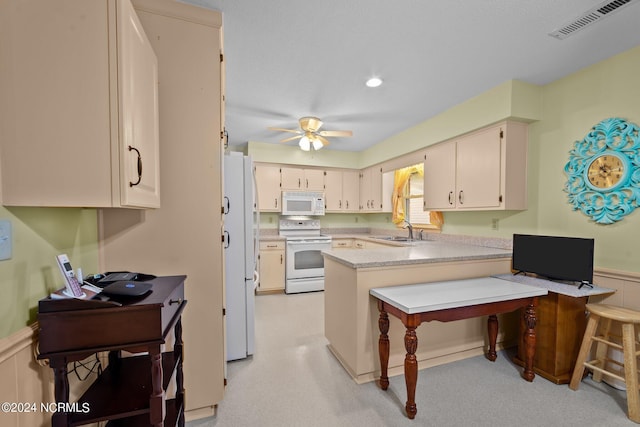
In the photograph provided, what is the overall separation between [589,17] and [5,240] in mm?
3147

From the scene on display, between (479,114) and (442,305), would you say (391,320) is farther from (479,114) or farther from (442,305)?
(479,114)

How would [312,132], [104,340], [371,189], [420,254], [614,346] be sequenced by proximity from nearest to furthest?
1. [104,340]
2. [614,346]
3. [420,254]
4. [312,132]
5. [371,189]

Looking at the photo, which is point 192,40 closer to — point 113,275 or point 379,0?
point 379,0

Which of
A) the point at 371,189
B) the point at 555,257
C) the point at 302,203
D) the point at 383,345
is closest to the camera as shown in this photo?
the point at 383,345

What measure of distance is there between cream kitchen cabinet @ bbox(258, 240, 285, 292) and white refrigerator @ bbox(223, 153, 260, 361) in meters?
1.87

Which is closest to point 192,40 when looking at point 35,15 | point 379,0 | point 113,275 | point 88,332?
point 35,15

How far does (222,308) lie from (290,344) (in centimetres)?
115

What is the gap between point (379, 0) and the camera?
1514mm

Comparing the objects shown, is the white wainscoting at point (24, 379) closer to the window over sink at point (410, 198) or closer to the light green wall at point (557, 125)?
the light green wall at point (557, 125)

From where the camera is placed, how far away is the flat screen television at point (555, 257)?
1969 millimetres

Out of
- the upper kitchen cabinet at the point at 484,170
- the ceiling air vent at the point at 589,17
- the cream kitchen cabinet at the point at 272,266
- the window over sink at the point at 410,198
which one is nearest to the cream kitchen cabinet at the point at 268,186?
the cream kitchen cabinet at the point at 272,266

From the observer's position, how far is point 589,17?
162cm

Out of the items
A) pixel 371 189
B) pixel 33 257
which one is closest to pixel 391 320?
pixel 33 257

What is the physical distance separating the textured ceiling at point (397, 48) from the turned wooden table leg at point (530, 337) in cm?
193
